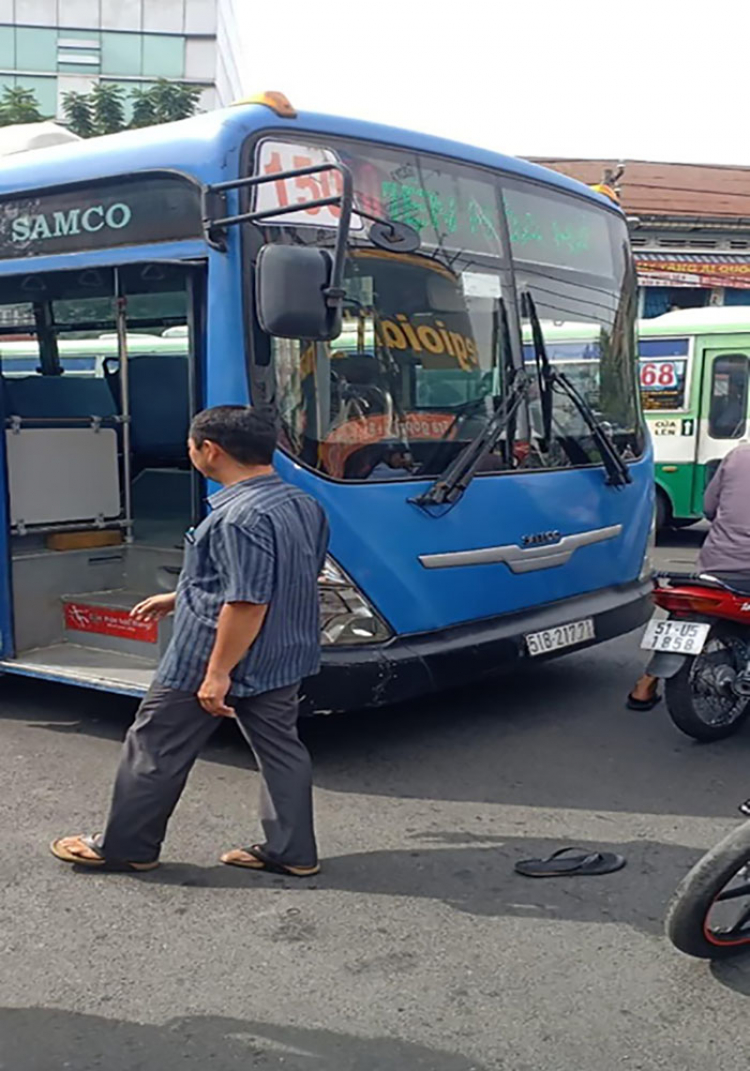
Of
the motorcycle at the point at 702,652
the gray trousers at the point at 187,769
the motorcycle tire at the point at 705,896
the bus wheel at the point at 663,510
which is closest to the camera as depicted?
the motorcycle tire at the point at 705,896

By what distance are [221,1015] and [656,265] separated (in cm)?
2140

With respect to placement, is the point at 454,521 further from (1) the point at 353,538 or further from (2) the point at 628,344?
(2) the point at 628,344

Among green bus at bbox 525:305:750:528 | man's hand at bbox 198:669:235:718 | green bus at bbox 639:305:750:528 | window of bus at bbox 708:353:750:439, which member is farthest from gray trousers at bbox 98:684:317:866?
window of bus at bbox 708:353:750:439

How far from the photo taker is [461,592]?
5.08 m

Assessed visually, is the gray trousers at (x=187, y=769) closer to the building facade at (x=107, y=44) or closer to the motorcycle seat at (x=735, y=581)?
the motorcycle seat at (x=735, y=581)

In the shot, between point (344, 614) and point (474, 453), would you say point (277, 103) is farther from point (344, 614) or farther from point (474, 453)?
point (344, 614)

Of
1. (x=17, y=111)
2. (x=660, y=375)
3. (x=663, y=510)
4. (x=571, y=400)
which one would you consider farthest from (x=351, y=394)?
(x=17, y=111)

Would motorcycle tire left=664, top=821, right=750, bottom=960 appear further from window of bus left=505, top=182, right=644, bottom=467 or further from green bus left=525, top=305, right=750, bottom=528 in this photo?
green bus left=525, top=305, right=750, bottom=528

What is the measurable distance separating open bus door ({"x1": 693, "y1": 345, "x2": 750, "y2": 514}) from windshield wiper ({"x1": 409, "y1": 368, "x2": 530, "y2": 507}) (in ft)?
23.5

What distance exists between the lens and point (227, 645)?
359 cm

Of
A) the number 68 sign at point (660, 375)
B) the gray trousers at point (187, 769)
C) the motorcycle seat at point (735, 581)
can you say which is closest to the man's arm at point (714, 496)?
the motorcycle seat at point (735, 581)

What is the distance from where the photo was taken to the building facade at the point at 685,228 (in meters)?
22.5

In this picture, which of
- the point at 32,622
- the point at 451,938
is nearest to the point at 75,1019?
the point at 451,938

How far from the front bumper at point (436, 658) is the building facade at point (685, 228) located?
17.4m
